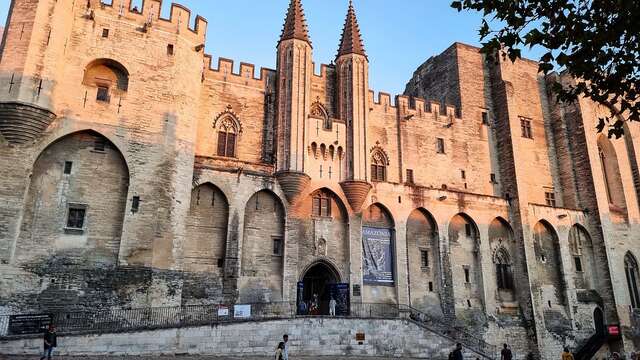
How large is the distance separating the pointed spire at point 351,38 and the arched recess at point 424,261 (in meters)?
9.54

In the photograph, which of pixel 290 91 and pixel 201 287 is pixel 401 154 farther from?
pixel 201 287

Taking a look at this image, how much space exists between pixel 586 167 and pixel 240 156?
2255cm

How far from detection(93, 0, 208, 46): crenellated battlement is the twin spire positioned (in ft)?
15.9

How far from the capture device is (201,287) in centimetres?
2097

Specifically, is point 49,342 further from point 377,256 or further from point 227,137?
point 377,256

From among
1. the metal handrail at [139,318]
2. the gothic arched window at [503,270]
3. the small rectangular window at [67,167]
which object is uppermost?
the small rectangular window at [67,167]

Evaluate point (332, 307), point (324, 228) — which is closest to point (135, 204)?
point (324, 228)

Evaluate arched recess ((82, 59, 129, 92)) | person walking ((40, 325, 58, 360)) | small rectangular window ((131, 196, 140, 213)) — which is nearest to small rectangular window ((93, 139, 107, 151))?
arched recess ((82, 59, 129, 92))

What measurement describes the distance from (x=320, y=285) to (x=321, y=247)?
2.11 metres

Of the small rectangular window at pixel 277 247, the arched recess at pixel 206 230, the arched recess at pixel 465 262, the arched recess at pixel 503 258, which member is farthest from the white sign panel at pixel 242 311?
the arched recess at pixel 503 258

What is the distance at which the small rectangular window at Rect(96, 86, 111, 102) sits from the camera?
20422 millimetres

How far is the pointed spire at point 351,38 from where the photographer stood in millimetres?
27281

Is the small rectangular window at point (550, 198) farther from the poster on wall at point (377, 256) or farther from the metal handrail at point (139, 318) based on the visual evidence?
the metal handrail at point (139, 318)

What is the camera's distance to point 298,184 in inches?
922
